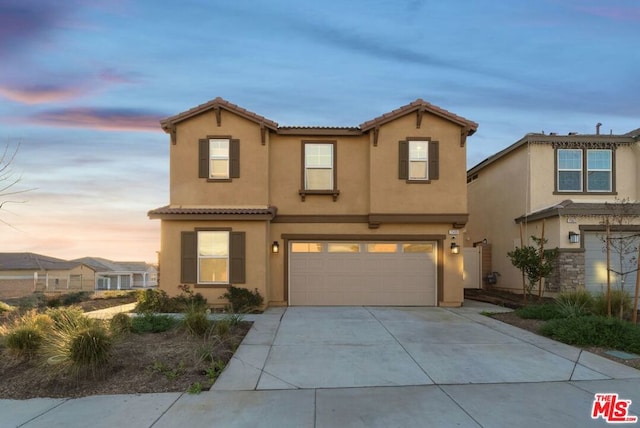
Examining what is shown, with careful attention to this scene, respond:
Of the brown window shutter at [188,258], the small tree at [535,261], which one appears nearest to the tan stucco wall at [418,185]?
the small tree at [535,261]

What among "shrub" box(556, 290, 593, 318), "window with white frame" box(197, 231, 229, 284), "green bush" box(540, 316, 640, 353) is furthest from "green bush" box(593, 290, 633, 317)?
"window with white frame" box(197, 231, 229, 284)

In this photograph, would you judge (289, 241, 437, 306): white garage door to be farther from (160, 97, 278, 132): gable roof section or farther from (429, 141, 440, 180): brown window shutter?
(160, 97, 278, 132): gable roof section

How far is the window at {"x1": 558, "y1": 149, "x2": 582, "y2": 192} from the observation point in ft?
53.4

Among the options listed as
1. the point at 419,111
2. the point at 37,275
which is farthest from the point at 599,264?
the point at 37,275

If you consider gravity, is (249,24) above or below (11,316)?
above

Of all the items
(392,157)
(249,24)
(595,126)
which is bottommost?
(392,157)

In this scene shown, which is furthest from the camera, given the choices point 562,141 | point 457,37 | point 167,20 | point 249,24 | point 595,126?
point 595,126

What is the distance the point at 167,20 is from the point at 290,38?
3.23m

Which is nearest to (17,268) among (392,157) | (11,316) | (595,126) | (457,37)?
(11,316)

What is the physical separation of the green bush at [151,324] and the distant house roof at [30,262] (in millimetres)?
27357

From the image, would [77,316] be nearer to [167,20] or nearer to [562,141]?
[167,20]

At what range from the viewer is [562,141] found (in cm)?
1614

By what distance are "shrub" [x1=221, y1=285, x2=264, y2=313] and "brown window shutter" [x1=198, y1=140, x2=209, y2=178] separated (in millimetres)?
3801

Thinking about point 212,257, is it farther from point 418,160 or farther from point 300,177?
point 418,160
